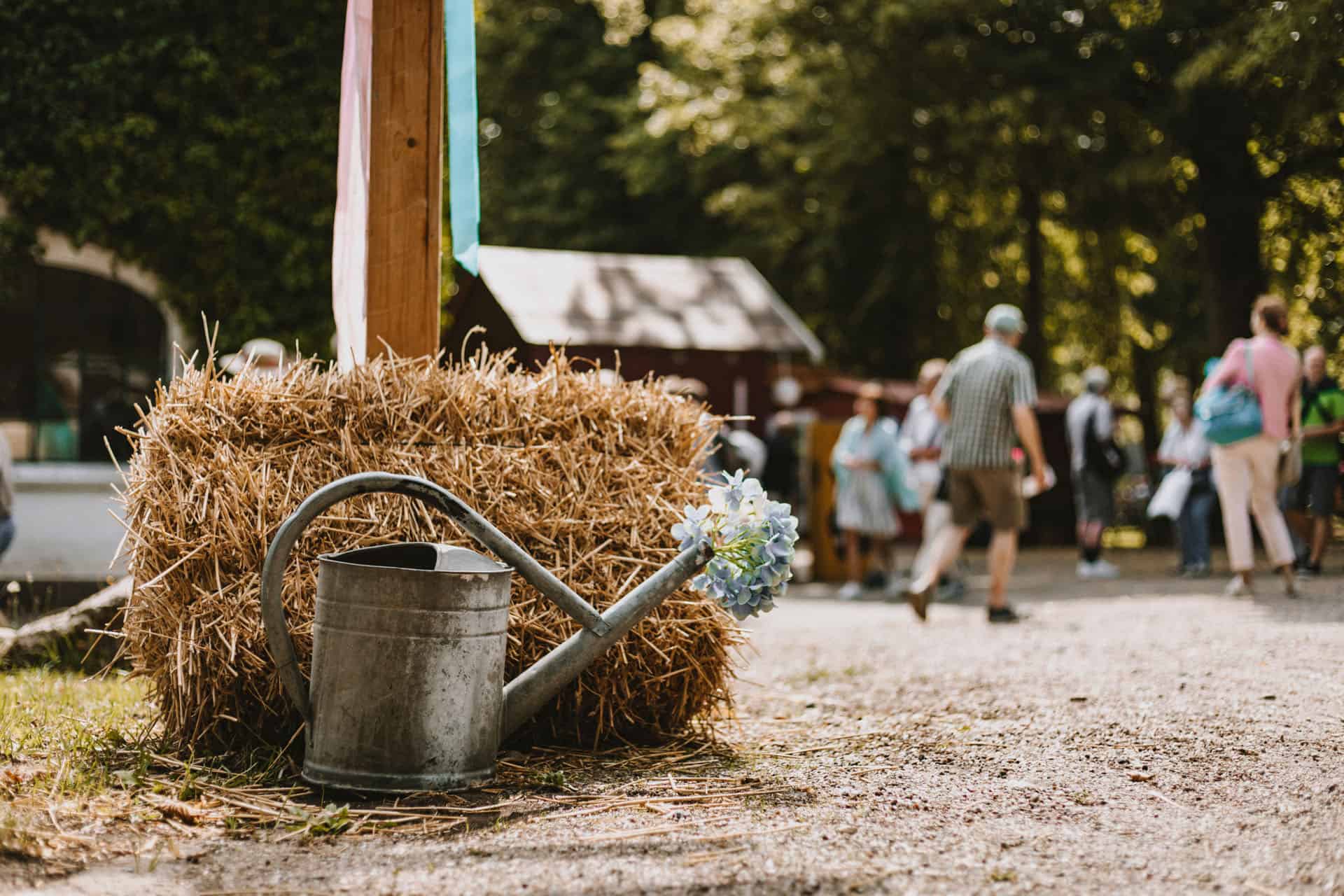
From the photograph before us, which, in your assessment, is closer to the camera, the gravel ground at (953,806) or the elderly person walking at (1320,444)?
the gravel ground at (953,806)

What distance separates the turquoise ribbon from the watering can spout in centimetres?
146

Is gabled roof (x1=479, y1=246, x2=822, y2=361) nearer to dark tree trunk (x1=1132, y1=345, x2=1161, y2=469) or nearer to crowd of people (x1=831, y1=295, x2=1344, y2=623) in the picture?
crowd of people (x1=831, y1=295, x2=1344, y2=623)

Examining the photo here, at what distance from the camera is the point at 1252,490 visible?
8734mm

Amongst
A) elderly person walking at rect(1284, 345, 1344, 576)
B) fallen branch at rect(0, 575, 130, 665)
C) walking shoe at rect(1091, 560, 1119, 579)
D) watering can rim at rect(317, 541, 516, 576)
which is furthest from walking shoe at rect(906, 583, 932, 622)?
walking shoe at rect(1091, 560, 1119, 579)

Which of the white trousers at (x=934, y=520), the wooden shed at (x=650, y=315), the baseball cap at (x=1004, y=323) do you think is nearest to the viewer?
the baseball cap at (x=1004, y=323)

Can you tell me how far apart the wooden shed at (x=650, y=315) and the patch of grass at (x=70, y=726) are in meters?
8.56

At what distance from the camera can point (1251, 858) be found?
9.73ft

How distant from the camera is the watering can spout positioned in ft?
12.2

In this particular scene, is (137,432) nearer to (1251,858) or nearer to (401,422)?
(401,422)

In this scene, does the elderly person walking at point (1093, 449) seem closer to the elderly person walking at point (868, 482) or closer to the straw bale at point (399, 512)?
the elderly person walking at point (868, 482)

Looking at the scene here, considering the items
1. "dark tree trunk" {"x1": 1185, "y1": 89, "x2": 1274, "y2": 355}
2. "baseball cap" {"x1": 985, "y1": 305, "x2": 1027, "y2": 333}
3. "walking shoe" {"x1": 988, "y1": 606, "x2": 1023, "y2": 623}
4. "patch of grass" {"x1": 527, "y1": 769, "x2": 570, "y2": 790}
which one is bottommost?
"walking shoe" {"x1": 988, "y1": 606, "x2": 1023, "y2": 623}

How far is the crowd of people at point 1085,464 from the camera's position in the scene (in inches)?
328

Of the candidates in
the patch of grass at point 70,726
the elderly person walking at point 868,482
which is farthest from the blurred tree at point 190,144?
the patch of grass at point 70,726

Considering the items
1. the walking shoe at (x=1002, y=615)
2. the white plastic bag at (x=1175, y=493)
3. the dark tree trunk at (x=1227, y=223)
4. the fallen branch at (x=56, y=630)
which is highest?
the dark tree trunk at (x=1227, y=223)
